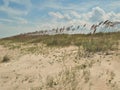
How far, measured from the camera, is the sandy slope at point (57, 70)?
9555 millimetres

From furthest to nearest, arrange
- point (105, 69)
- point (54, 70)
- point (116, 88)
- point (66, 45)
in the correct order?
point (66, 45) → point (54, 70) → point (105, 69) → point (116, 88)

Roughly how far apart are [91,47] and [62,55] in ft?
4.86

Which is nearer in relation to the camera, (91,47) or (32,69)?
(32,69)

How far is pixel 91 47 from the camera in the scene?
1388 cm

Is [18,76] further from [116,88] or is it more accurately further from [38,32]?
[38,32]

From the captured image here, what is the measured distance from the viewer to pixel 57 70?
37.2 ft

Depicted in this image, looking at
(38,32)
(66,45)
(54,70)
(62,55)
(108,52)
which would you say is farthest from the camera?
(38,32)

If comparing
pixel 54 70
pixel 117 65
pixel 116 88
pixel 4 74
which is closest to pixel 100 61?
pixel 117 65

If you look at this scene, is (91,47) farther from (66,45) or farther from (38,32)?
(38,32)

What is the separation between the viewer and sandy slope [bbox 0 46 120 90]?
9.55 metres

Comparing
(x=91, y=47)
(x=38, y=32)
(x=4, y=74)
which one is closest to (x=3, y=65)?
(x=4, y=74)

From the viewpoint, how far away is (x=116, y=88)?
8.90 m

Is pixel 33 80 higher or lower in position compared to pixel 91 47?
lower

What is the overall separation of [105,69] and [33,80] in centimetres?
274
